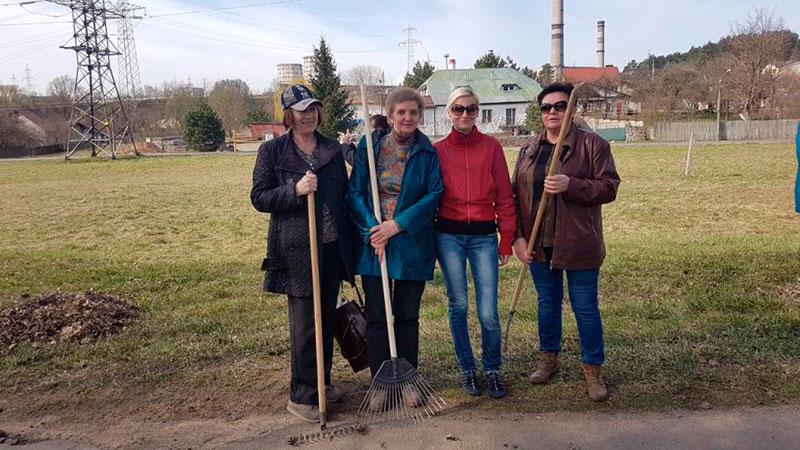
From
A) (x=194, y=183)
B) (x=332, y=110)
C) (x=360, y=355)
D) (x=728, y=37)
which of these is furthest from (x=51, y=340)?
(x=728, y=37)

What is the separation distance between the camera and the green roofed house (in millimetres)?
63719

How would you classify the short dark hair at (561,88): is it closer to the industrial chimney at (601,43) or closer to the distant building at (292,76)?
the distant building at (292,76)

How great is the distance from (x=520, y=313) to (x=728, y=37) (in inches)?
2443

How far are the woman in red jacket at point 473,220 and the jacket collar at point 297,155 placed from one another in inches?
28.6

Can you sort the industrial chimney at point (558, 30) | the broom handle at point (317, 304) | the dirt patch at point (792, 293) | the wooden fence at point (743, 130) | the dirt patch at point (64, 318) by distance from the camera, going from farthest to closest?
the industrial chimney at point (558, 30), the wooden fence at point (743, 130), the dirt patch at point (792, 293), the dirt patch at point (64, 318), the broom handle at point (317, 304)

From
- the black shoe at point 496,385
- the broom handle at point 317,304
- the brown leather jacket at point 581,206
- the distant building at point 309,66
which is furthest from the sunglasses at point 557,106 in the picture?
the distant building at point 309,66

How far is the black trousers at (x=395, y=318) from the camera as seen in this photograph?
13.7ft

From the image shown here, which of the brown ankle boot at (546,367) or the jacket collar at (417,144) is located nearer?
the jacket collar at (417,144)

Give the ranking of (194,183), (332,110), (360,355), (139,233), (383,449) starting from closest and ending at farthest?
1. (383,449)
2. (360,355)
3. (139,233)
4. (194,183)
5. (332,110)

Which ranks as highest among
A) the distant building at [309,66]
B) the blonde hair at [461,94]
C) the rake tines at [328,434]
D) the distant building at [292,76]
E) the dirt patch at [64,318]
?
the distant building at [309,66]

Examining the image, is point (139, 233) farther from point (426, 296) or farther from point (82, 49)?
point (82, 49)

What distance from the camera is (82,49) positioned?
155ft

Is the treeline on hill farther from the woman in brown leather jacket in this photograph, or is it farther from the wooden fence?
the woman in brown leather jacket

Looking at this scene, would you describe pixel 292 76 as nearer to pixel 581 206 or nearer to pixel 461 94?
pixel 461 94
